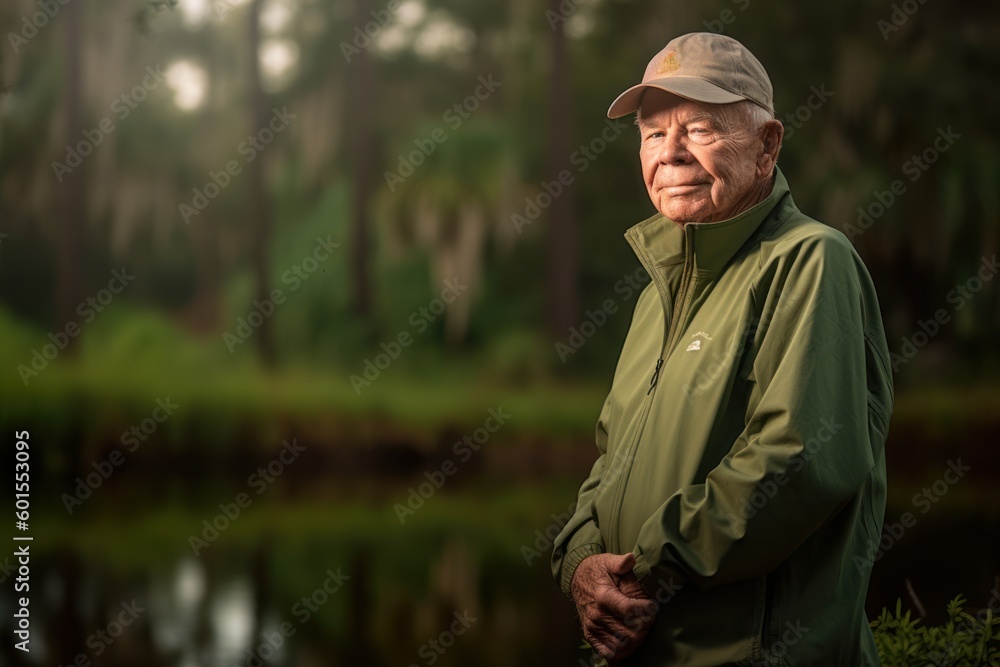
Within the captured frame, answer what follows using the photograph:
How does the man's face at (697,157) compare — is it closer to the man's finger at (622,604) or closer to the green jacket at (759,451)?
the green jacket at (759,451)

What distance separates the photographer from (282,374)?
Result: 424 inches

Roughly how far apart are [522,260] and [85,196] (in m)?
4.64

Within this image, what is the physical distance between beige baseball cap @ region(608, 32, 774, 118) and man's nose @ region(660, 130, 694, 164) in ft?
0.24

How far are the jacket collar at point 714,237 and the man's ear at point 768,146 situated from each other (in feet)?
0.10

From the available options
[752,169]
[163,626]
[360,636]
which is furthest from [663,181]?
[163,626]

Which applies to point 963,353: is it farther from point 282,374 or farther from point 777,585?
point 777,585

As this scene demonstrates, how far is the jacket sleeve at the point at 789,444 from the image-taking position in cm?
148

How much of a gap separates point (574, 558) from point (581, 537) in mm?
44

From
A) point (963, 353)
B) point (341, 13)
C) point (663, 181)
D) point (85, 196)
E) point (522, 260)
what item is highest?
point (341, 13)

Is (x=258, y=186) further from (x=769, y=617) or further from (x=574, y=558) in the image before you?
(x=769, y=617)

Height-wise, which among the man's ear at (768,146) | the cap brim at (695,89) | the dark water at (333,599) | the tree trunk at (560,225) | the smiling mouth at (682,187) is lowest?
the dark water at (333,599)

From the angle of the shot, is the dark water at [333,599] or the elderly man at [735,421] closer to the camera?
the elderly man at [735,421]

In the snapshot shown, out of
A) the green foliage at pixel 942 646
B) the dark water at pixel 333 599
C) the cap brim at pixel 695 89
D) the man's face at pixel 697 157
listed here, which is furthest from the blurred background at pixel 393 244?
the cap brim at pixel 695 89

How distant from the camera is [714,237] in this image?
1706 millimetres
